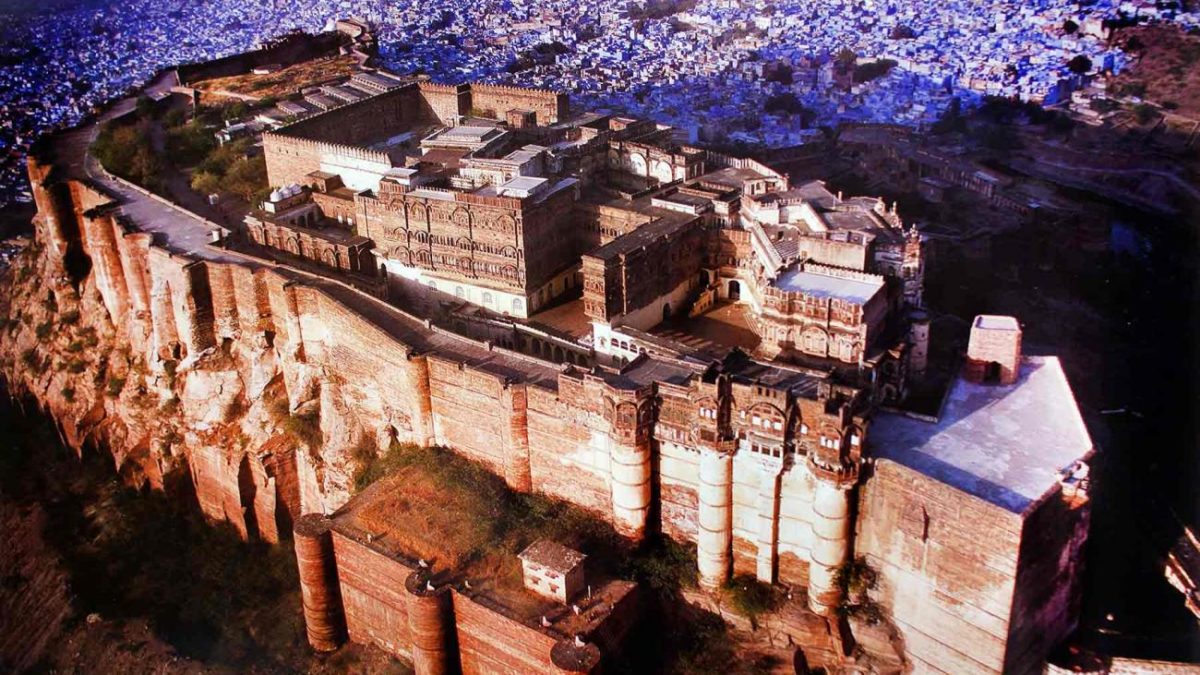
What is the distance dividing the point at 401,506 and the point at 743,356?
7472mm

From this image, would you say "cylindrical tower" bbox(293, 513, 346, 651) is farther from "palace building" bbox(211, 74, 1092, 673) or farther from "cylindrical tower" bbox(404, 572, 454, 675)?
"cylindrical tower" bbox(404, 572, 454, 675)

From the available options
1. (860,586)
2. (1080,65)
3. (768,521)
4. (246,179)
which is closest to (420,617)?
(768,521)

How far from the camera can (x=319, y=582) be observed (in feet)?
73.6

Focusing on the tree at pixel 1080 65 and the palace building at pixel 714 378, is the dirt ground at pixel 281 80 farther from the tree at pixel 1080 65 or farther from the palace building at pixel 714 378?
the tree at pixel 1080 65

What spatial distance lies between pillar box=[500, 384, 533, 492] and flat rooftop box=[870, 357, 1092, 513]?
6.73 meters

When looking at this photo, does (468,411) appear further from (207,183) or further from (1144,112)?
(1144,112)

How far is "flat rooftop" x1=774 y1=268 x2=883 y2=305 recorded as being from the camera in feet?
72.7

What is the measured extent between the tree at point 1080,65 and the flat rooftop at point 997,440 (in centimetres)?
2916

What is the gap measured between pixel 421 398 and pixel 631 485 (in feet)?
17.9

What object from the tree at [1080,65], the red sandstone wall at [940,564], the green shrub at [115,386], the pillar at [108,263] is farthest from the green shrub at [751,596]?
the tree at [1080,65]

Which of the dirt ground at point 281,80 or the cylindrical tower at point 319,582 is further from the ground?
the dirt ground at point 281,80

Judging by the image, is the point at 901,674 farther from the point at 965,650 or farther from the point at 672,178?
the point at 672,178

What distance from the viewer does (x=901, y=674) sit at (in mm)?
18844

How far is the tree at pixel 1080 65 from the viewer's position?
45.9 meters
